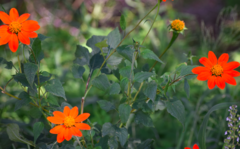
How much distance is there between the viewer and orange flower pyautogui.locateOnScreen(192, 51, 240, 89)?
0.40 meters

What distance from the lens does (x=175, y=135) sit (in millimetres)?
896

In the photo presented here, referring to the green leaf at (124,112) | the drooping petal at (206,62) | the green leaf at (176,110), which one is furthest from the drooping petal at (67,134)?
the drooping petal at (206,62)

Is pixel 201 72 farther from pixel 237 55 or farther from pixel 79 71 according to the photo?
pixel 237 55

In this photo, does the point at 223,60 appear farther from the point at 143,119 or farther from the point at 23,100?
the point at 23,100

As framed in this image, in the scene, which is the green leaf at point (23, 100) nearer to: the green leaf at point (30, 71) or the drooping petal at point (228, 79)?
the green leaf at point (30, 71)

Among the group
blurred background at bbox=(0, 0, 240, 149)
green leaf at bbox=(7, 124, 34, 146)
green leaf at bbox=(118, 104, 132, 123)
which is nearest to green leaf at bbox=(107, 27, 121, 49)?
blurred background at bbox=(0, 0, 240, 149)

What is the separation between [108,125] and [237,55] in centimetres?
152

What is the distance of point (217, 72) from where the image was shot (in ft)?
1.39

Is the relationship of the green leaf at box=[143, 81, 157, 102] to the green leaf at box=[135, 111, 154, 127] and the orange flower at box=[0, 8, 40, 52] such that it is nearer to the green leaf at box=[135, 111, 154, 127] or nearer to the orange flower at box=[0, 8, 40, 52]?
the green leaf at box=[135, 111, 154, 127]

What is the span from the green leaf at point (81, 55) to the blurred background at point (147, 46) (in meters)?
0.07

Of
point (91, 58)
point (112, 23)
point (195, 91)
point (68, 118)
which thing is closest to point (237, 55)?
point (195, 91)

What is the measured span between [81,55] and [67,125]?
20cm

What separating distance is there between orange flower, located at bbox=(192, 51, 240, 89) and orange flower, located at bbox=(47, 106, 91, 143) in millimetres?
255

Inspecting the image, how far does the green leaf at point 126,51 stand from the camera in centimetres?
41
